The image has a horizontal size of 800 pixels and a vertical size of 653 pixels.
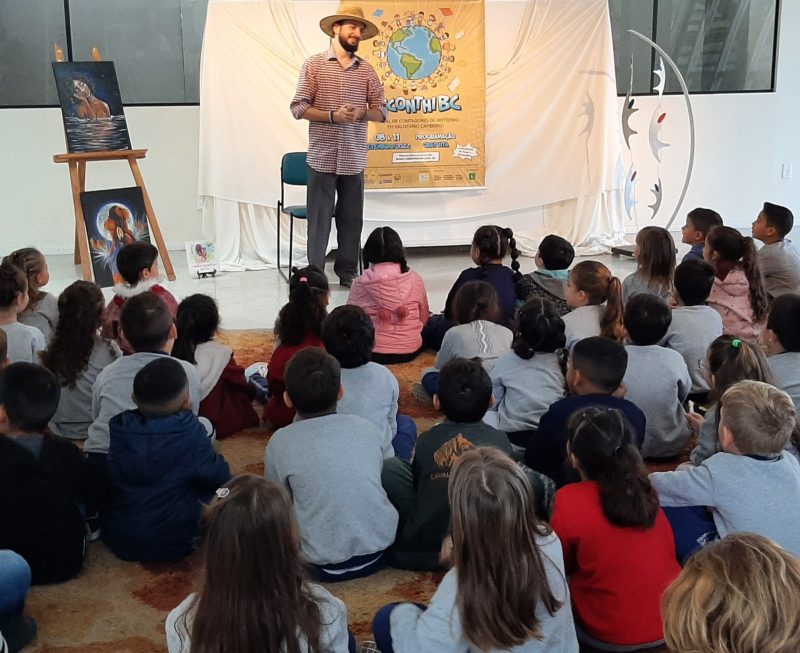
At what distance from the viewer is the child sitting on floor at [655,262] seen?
4.12 meters

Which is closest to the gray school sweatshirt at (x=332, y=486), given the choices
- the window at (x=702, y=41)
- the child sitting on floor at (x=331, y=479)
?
the child sitting on floor at (x=331, y=479)

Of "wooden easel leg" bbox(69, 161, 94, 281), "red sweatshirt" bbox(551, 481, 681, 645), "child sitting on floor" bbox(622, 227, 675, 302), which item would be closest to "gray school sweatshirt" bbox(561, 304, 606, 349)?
"child sitting on floor" bbox(622, 227, 675, 302)

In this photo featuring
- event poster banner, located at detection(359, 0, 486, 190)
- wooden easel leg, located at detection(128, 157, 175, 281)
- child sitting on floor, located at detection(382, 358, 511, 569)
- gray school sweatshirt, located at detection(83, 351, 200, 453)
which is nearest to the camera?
child sitting on floor, located at detection(382, 358, 511, 569)

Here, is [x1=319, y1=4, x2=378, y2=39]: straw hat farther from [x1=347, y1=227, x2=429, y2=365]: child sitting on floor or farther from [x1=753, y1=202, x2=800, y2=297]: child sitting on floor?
[x1=753, y1=202, x2=800, y2=297]: child sitting on floor

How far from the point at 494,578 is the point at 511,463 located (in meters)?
0.21

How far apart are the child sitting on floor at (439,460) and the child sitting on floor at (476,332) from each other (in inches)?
36.7

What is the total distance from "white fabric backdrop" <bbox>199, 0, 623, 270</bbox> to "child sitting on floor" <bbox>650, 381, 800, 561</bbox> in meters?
4.82

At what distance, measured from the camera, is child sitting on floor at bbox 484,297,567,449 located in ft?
9.95

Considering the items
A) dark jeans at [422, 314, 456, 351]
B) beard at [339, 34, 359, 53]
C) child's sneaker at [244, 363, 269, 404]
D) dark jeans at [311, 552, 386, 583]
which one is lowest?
dark jeans at [311, 552, 386, 583]

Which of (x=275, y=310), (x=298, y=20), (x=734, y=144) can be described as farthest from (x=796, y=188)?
(x=275, y=310)

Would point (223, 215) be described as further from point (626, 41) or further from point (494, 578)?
point (494, 578)

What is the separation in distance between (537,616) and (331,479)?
2.43 ft

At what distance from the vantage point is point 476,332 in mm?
3518

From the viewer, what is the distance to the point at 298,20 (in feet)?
21.6
